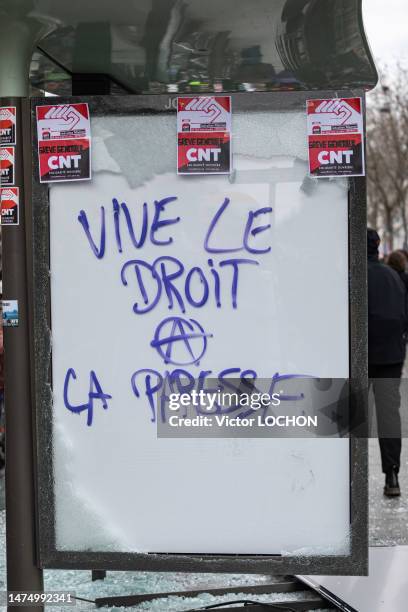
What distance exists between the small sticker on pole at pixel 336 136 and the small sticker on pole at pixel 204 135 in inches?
12.0

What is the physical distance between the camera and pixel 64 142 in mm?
3771

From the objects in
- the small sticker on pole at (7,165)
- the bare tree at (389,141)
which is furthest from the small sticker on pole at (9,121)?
the bare tree at (389,141)

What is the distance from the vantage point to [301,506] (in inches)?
149

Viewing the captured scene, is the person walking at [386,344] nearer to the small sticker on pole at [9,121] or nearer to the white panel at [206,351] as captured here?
the white panel at [206,351]

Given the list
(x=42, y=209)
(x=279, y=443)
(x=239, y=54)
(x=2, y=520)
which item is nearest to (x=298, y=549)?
(x=279, y=443)

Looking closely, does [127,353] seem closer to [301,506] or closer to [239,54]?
[301,506]

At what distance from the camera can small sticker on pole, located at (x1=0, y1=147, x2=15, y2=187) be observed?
150 inches

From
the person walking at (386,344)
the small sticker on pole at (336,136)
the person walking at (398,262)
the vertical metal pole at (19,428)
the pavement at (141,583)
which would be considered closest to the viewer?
the small sticker on pole at (336,136)

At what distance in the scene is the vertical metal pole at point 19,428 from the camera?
3.86 m

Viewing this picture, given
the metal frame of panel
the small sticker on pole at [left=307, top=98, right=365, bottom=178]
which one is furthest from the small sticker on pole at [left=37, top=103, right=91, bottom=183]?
the small sticker on pole at [left=307, top=98, right=365, bottom=178]

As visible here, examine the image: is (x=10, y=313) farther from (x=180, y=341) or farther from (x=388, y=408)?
(x=388, y=408)

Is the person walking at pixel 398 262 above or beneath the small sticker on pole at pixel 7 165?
beneath

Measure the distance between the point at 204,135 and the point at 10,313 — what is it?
100 cm

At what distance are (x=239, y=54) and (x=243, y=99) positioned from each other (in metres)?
1.54
